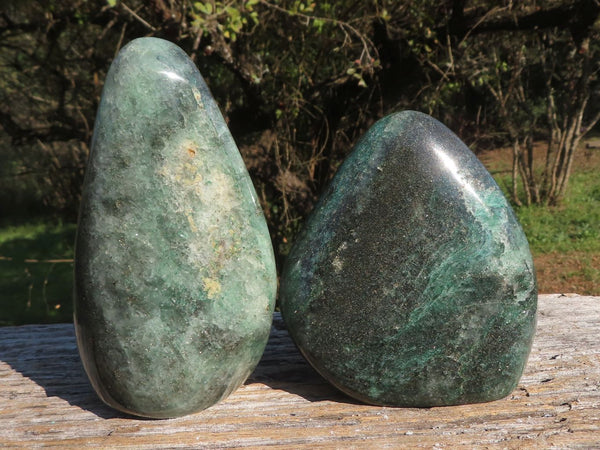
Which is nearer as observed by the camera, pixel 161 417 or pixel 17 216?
pixel 161 417

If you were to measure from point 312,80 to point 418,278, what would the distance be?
2.60 meters

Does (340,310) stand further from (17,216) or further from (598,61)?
(17,216)

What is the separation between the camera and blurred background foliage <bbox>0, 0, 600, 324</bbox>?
353 centimetres

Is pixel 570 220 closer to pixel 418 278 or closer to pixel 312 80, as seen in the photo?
pixel 312 80

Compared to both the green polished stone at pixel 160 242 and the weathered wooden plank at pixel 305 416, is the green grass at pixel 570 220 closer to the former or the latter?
the weathered wooden plank at pixel 305 416

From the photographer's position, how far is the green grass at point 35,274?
452 cm

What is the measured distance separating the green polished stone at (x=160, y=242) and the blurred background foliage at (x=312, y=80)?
127cm

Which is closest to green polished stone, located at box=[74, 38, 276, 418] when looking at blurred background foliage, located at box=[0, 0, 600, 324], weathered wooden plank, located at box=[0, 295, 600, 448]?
weathered wooden plank, located at box=[0, 295, 600, 448]

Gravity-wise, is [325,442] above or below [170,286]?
below

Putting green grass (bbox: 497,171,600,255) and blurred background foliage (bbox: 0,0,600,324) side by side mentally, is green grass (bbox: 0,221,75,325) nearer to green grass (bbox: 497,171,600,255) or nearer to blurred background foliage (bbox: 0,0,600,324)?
blurred background foliage (bbox: 0,0,600,324)

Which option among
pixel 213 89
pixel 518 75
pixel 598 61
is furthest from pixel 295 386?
pixel 598 61

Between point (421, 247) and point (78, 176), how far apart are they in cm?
475

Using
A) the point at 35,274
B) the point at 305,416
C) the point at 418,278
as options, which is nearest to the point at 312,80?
the point at 418,278

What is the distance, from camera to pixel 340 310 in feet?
5.76
